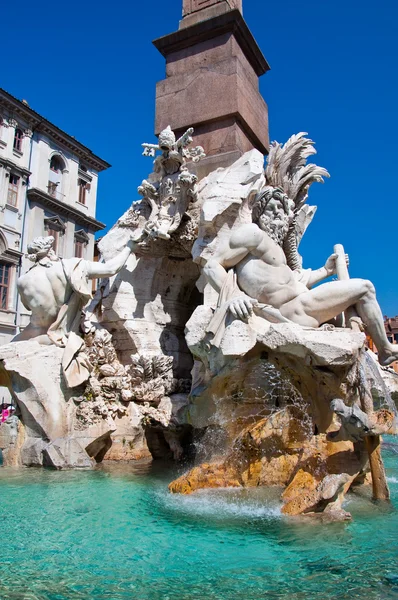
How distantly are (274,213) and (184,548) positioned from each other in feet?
12.2

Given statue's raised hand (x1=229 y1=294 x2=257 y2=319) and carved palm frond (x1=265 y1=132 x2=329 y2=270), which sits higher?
carved palm frond (x1=265 y1=132 x2=329 y2=270)

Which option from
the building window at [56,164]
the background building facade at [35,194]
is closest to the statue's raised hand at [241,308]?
the background building facade at [35,194]

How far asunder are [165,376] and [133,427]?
0.80 m

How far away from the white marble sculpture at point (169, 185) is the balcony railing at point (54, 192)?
21219 millimetres

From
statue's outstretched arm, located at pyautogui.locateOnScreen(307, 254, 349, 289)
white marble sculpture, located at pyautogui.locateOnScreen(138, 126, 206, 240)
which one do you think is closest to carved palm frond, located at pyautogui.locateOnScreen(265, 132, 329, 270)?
statue's outstretched arm, located at pyautogui.locateOnScreen(307, 254, 349, 289)

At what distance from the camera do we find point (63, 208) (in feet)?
87.8

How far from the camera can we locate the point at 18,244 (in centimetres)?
2394

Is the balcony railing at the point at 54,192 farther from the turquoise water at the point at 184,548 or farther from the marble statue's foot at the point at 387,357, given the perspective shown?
the turquoise water at the point at 184,548

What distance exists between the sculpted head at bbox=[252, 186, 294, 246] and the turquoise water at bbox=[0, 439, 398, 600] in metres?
2.76

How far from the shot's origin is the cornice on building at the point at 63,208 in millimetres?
25170

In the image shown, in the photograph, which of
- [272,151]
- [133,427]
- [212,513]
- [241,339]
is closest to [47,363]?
[133,427]

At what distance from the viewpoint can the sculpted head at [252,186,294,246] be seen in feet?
18.4

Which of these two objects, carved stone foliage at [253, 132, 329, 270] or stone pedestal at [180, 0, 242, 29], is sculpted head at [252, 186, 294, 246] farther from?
stone pedestal at [180, 0, 242, 29]

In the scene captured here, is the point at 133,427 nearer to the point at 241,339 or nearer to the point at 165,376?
the point at 165,376
